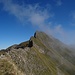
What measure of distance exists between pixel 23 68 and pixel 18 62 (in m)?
6.99

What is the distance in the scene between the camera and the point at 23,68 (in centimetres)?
12762

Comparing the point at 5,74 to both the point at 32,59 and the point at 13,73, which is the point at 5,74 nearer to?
the point at 13,73

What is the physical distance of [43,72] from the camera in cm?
16038

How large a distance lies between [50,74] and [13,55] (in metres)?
54.5

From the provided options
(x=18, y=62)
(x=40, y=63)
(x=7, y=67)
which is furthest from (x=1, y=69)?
(x=40, y=63)

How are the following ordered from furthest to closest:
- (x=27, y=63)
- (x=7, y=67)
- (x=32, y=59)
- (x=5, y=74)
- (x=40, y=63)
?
1. (x=40, y=63)
2. (x=32, y=59)
3. (x=27, y=63)
4. (x=7, y=67)
5. (x=5, y=74)

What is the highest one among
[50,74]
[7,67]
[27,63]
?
[27,63]

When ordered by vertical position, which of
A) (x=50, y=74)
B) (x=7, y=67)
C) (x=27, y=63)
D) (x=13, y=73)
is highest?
(x=27, y=63)

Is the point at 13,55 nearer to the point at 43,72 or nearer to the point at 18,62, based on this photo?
the point at 18,62

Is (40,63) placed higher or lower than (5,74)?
higher

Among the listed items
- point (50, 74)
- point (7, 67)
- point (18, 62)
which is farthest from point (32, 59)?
point (7, 67)

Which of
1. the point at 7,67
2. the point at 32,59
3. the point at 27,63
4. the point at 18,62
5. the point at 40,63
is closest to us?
the point at 7,67

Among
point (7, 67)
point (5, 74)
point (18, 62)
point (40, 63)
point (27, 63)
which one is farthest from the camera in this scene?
point (40, 63)

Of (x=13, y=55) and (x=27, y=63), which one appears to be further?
(x=27, y=63)
